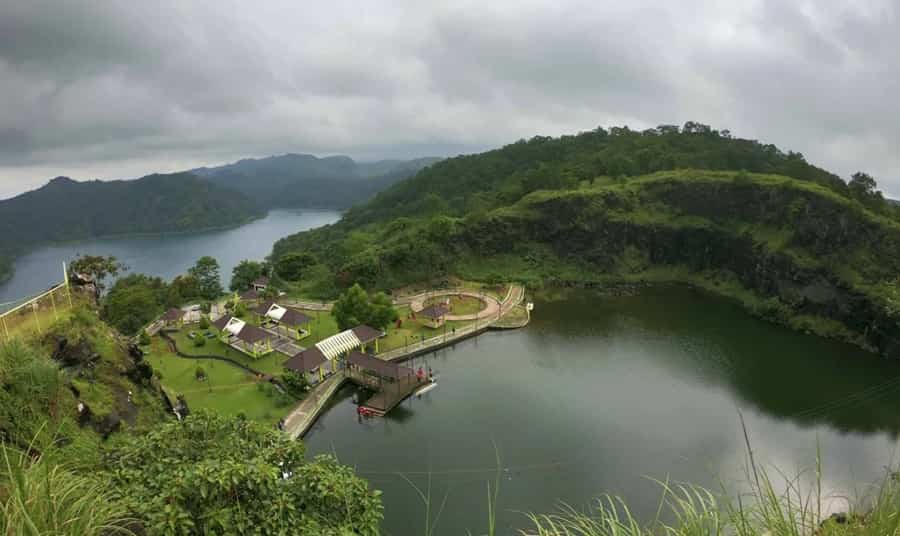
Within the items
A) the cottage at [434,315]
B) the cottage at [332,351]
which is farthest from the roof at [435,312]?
the cottage at [332,351]

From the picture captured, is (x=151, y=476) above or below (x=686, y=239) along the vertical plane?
above

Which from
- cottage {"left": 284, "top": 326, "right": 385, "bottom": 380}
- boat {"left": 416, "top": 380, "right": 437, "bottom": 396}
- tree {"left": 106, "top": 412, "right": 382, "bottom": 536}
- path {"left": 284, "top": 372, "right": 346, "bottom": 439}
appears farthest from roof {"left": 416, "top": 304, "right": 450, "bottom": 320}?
tree {"left": 106, "top": 412, "right": 382, "bottom": 536}

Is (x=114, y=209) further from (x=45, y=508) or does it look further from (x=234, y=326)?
(x=45, y=508)

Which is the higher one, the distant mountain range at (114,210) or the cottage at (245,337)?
the distant mountain range at (114,210)

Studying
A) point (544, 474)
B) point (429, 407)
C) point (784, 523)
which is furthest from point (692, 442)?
point (784, 523)

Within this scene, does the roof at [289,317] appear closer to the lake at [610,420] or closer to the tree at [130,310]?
the lake at [610,420]

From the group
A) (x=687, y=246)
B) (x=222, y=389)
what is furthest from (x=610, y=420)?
(x=687, y=246)

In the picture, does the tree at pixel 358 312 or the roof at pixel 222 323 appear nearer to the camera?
the tree at pixel 358 312
